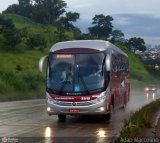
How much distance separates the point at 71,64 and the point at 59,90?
1.17 m

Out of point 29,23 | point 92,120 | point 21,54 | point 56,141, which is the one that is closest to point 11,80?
point 21,54

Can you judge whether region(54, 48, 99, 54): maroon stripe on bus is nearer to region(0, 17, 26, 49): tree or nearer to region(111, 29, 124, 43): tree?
region(0, 17, 26, 49): tree

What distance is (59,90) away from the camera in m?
21.4

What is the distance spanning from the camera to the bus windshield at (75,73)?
21.4 m

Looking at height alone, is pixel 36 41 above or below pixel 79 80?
above

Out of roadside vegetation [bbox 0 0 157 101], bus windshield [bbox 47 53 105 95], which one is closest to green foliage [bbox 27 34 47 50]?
roadside vegetation [bbox 0 0 157 101]

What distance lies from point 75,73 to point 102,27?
128m

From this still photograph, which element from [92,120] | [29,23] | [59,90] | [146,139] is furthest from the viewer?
[29,23]

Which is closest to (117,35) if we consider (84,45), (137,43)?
(137,43)

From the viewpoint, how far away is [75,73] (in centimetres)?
2158

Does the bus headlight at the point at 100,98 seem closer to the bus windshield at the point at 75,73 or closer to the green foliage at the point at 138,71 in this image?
the bus windshield at the point at 75,73

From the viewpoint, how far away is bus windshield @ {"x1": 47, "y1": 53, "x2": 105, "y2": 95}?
2141 cm

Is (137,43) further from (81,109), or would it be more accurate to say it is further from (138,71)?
(81,109)

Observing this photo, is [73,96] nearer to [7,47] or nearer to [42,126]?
[42,126]
